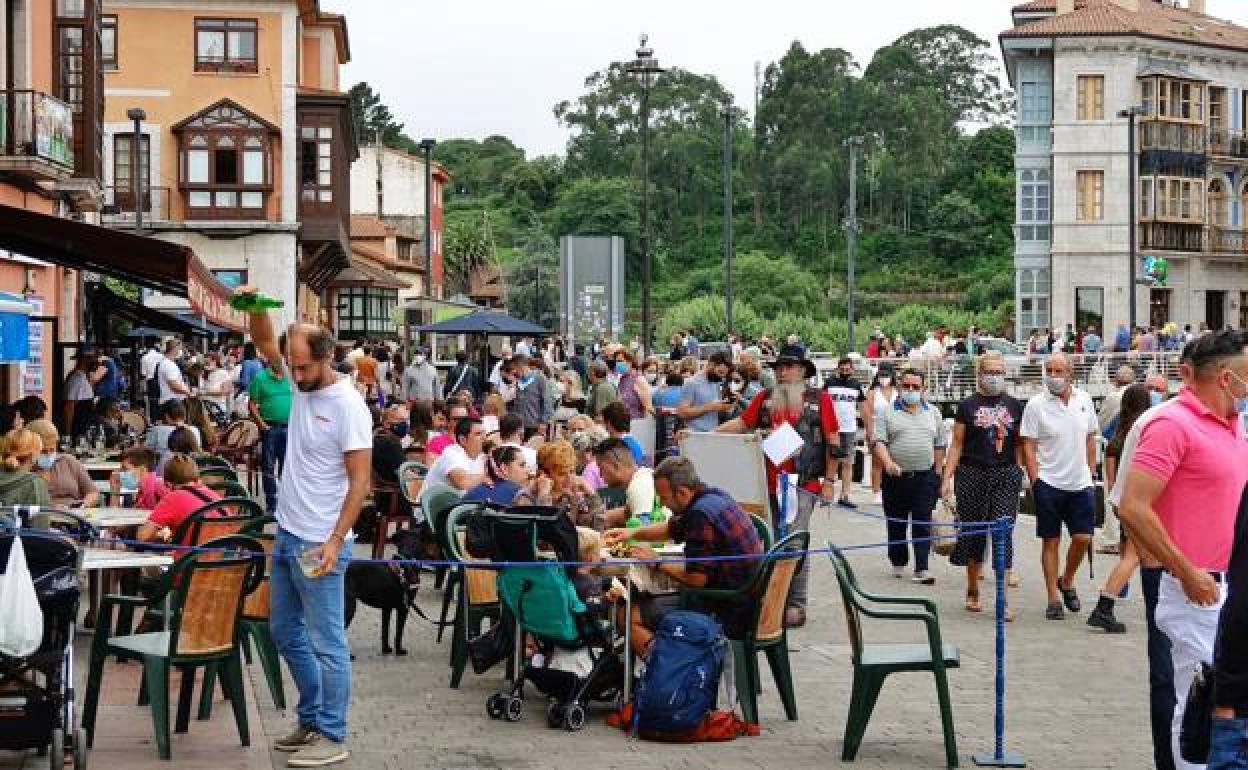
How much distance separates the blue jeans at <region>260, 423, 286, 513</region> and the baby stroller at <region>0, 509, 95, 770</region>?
11694mm

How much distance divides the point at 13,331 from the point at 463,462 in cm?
591

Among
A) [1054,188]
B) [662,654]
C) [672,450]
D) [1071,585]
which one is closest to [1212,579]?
[662,654]

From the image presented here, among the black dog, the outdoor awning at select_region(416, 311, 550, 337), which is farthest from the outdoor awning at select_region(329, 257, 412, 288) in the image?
the black dog

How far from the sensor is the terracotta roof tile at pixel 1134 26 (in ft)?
230

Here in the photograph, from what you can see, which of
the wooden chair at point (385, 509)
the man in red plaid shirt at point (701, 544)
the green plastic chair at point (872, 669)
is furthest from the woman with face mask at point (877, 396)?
the green plastic chair at point (872, 669)

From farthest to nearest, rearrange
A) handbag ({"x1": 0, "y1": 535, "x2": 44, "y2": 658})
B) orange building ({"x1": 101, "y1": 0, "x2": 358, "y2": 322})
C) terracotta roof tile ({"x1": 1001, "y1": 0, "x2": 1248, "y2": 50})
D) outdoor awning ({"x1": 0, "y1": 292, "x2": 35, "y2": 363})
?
terracotta roof tile ({"x1": 1001, "y1": 0, "x2": 1248, "y2": 50}) < orange building ({"x1": 101, "y1": 0, "x2": 358, "y2": 322}) < outdoor awning ({"x1": 0, "y1": 292, "x2": 35, "y2": 363}) < handbag ({"x1": 0, "y1": 535, "x2": 44, "y2": 658})

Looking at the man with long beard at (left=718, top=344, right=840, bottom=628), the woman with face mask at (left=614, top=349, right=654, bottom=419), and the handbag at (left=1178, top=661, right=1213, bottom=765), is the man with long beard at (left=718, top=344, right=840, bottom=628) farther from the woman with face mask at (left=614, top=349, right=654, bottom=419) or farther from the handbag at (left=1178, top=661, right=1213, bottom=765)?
the woman with face mask at (left=614, top=349, right=654, bottom=419)

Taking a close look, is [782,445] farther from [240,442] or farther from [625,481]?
[240,442]

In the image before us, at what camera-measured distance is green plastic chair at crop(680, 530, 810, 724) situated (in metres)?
10.1

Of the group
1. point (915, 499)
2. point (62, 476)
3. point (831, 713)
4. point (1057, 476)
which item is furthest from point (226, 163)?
point (831, 713)

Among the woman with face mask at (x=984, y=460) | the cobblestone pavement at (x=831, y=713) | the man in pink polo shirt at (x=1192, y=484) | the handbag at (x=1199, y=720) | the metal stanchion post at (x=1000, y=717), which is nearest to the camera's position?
the handbag at (x=1199, y=720)

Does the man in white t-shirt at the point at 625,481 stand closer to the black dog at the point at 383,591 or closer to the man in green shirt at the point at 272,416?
the black dog at the point at 383,591

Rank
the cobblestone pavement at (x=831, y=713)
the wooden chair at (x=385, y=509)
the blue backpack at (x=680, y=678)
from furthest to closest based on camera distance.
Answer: the wooden chair at (x=385, y=509)
the blue backpack at (x=680, y=678)
the cobblestone pavement at (x=831, y=713)

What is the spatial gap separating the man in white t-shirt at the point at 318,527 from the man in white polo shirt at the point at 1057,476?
22.3 feet
